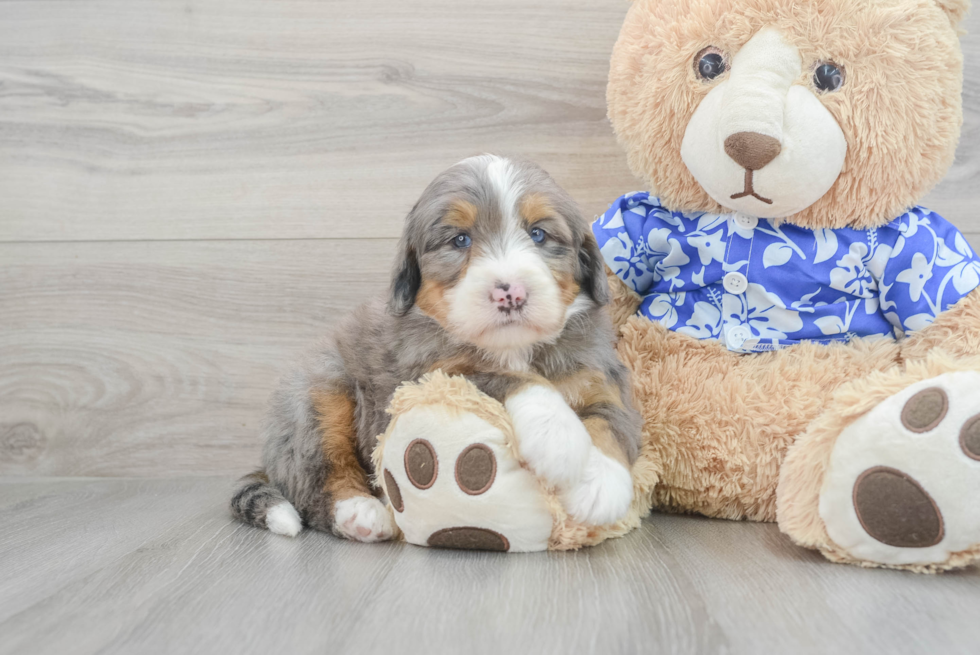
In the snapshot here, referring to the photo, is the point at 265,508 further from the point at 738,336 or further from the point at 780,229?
the point at 780,229

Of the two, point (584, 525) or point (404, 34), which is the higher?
point (404, 34)

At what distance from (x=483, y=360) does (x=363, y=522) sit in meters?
0.50

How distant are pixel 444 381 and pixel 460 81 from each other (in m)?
1.35

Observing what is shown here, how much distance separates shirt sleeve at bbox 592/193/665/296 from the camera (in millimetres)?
2164

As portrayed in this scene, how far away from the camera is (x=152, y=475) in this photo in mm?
2857

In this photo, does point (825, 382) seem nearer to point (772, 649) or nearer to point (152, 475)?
point (772, 649)

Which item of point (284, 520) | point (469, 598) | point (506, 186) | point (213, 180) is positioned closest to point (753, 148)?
point (506, 186)

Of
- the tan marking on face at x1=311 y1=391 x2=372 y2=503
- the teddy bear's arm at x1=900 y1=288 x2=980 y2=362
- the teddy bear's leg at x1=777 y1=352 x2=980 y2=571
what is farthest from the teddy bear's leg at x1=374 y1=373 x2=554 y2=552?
the teddy bear's arm at x1=900 y1=288 x2=980 y2=362


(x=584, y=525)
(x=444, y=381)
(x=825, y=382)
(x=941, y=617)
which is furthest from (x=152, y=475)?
(x=941, y=617)

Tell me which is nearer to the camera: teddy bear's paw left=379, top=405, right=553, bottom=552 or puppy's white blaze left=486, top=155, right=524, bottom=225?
teddy bear's paw left=379, top=405, right=553, bottom=552

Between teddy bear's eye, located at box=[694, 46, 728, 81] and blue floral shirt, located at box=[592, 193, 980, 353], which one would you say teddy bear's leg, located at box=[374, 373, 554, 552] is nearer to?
blue floral shirt, located at box=[592, 193, 980, 353]

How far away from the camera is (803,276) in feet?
6.52

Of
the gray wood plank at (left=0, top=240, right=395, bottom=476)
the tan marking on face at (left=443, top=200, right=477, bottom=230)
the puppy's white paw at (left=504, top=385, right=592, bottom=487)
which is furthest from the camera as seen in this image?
the gray wood plank at (left=0, top=240, right=395, bottom=476)

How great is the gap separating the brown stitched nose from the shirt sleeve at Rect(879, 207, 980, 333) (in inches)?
15.8
